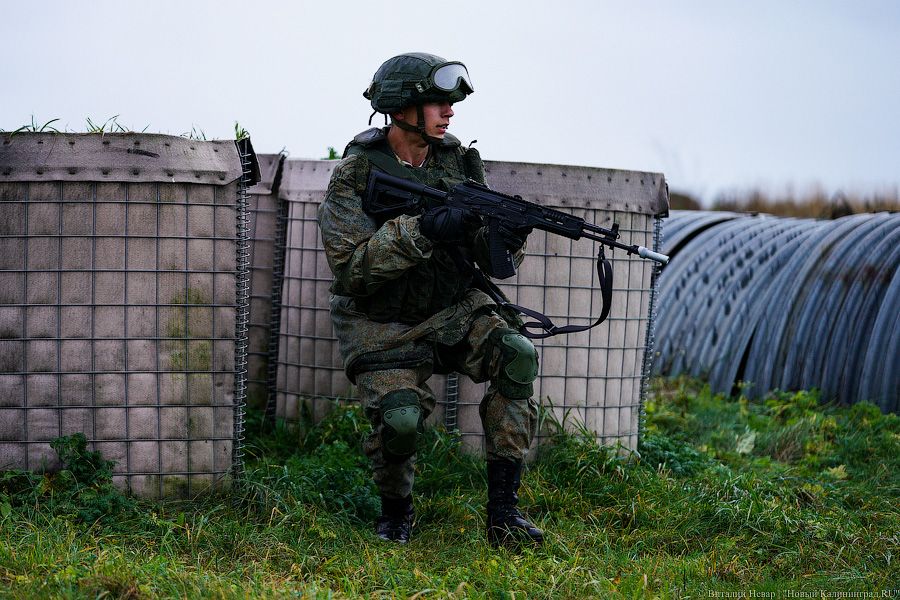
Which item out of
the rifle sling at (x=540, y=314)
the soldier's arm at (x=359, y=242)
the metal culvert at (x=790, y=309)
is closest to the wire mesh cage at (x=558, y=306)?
the rifle sling at (x=540, y=314)

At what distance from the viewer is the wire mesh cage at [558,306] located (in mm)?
4555

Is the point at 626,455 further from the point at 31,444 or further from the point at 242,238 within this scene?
the point at 31,444

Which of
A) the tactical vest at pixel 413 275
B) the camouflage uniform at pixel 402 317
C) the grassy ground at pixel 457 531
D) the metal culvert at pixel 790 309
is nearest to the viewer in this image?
the grassy ground at pixel 457 531

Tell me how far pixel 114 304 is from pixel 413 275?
141cm

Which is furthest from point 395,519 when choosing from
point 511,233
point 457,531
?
point 511,233

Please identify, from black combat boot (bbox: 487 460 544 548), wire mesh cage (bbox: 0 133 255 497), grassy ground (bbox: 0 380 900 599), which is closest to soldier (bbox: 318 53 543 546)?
black combat boot (bbox: 487 460 544 548)

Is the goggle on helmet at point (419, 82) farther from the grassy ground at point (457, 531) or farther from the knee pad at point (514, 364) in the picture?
the grassy ground at point (457, 531)

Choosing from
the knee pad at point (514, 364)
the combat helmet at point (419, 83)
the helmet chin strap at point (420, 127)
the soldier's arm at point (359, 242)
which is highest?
the combat helmet at point (419, 83)

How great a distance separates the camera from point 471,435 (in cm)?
455

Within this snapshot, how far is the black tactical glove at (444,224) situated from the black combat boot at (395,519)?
3.86 ft

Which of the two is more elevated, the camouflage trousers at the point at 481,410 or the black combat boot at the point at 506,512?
the camouflage trousers at the point at 481,410

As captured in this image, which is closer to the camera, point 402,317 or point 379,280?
point 379,280

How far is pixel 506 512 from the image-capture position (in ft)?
11.4

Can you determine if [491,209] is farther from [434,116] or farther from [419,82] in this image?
[419,82]
